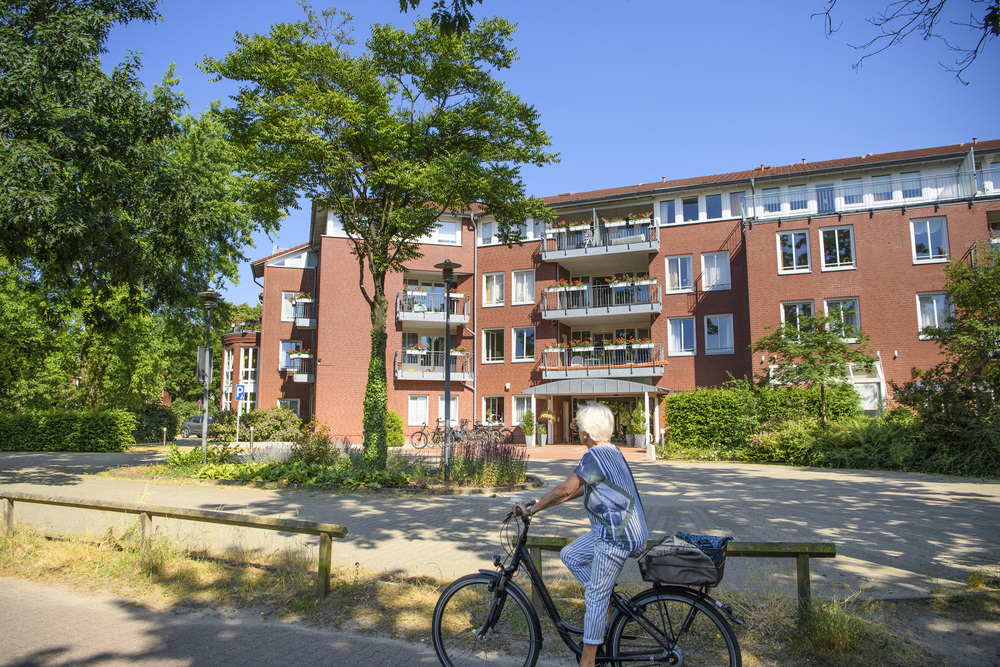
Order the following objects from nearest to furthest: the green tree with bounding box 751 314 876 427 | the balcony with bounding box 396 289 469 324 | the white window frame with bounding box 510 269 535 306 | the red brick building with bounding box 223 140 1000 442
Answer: the green tree with bounding box 751 314 876 427
the red brick building with bounding box 223 140 1000 442
the balcony with bounding box 396 289 469 324
the white window frame with bounding box 510 269 535 306

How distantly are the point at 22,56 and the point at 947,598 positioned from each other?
47.2 feet

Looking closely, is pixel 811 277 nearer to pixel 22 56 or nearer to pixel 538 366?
pixel 538 366

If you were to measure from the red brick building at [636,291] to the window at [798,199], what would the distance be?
2.2 inches

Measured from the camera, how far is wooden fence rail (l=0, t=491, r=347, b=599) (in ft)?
16.9

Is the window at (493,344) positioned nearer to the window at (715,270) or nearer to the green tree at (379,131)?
the window at (715,270)

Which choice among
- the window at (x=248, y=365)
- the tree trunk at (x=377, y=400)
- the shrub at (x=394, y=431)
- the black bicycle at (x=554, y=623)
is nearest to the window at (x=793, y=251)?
the shrub at (x=394, y=431)

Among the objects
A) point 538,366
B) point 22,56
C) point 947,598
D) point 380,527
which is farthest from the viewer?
point 538,366

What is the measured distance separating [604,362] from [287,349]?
→ 53.7 feet

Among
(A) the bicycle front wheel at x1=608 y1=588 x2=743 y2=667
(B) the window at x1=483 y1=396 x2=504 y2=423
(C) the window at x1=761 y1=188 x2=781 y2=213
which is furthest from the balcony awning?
(A) the bicycle front wheel at x1=608 y1=588 x2=743 y2=667

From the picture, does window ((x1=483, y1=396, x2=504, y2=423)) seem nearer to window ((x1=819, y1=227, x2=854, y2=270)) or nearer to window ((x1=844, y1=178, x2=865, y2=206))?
window ((x1=819, y1=227, x2=854, y2=270))

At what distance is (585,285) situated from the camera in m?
29.2

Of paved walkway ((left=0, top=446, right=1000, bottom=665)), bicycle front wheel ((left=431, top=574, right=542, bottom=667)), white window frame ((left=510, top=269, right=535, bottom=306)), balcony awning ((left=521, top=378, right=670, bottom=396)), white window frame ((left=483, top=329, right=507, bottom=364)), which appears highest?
white window frame ((left=510, top=269, right=535, bottom=306))

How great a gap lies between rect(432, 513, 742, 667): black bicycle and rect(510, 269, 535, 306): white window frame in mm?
26880

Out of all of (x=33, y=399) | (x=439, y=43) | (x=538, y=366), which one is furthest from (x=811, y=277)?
(x=33, y=399)
